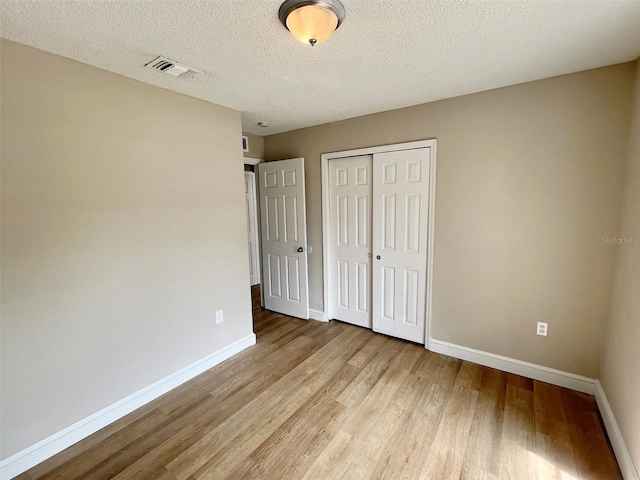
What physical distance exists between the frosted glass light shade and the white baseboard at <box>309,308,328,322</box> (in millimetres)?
2928

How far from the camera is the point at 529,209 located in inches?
88.5

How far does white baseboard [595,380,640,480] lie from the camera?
1466mm

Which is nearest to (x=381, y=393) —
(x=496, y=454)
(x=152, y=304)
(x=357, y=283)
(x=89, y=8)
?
(x=496, y=454)

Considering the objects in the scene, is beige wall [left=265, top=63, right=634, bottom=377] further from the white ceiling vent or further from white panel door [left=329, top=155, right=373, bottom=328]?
the white ceiling vent

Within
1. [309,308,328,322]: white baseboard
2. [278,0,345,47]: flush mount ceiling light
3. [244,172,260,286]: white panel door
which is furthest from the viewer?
[244,172,260,286]: white panel door

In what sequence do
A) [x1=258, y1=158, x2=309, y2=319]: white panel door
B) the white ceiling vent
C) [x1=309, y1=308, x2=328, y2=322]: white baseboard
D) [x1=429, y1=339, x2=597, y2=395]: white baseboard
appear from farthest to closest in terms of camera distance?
1. [x1=309, y1=308, x2=328, y2=322]: white baseboard
2. [x1=258, y1=158, x2=309, y2=319]: white panel door
3. [x1=429, y1=339, x2=597, y2=395]: white baseboard
4. the white ceiling vent

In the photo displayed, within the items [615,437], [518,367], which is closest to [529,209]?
[518,367]

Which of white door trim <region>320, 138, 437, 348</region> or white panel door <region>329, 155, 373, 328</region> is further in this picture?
white panel door <region>329, 155, 373, 328</region>

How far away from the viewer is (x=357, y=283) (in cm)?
337

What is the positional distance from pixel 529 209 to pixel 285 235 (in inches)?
98.2

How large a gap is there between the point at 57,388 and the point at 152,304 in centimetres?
69

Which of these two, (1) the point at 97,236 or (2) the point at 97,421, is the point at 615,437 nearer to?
(2) the point at 97,421

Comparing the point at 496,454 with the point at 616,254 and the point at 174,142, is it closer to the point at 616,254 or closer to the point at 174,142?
the point at 616,254

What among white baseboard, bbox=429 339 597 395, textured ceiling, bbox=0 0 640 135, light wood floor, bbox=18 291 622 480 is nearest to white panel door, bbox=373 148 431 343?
white baseboard, bbox=429 339 597 395
